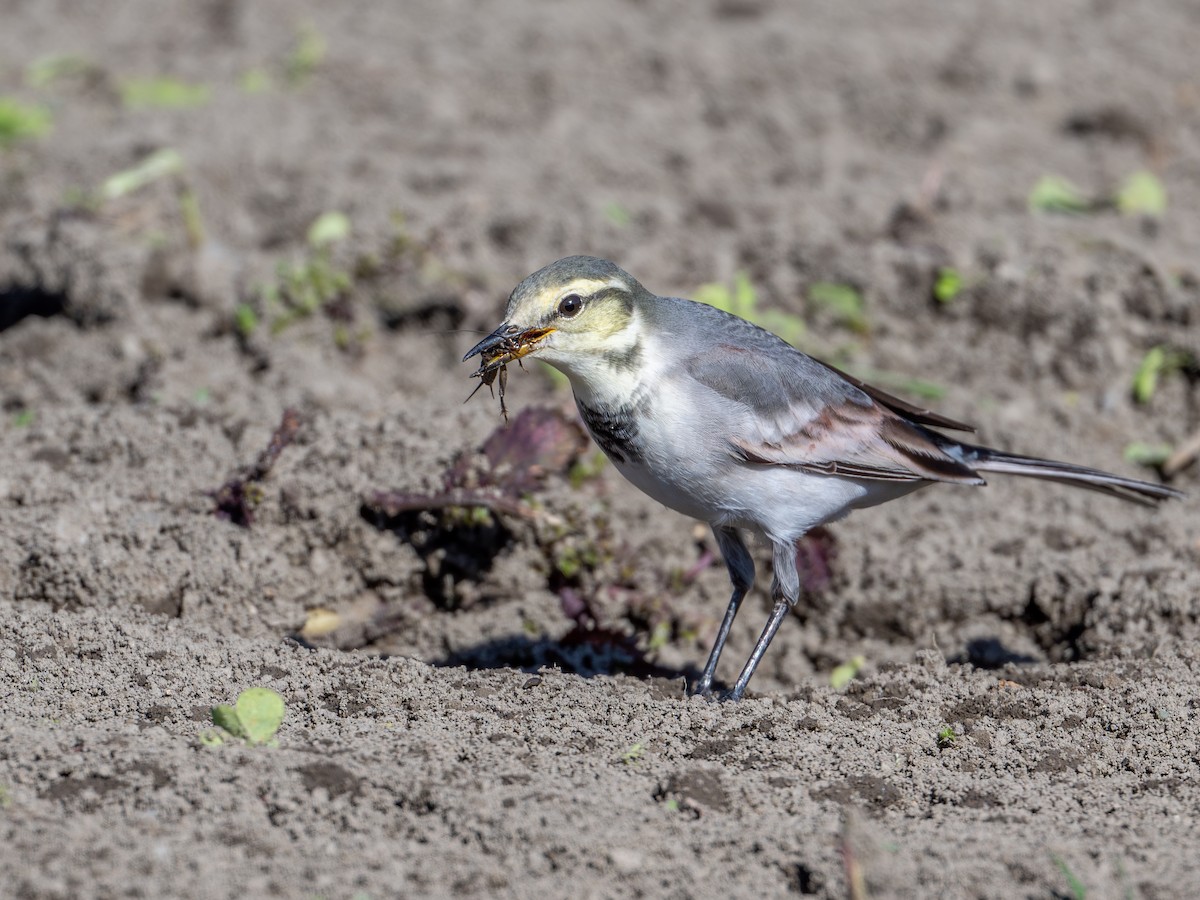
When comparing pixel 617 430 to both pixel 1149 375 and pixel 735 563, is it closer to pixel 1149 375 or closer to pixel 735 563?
pixel 735 563

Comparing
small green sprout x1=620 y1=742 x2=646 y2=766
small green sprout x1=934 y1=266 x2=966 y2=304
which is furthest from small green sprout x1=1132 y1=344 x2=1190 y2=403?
small green sprout x1=620 y1=742 x2=646 y2=766

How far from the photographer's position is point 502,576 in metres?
5.70

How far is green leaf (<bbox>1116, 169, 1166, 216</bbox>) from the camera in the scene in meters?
8.38

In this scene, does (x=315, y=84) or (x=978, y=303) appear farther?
(x=315, y=84)

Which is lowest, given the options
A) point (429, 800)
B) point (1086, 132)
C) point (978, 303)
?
point (429, 800)

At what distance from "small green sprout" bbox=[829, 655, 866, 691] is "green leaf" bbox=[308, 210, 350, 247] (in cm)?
368

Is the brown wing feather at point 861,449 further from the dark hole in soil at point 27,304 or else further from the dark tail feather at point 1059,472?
the dark hole in soil at point 27,304

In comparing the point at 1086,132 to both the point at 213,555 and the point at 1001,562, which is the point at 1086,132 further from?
the point at 213,555

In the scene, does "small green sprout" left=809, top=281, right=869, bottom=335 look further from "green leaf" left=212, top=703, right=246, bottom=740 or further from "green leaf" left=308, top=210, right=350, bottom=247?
"green leaf" left=212, top=703, right=246, bottom=740

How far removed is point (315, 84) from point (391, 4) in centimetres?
168

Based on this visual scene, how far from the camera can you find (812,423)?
509cm

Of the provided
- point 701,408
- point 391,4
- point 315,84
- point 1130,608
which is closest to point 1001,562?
point 1130,608

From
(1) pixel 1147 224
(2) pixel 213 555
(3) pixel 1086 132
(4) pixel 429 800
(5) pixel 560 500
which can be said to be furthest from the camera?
(3) pixel 1086 132

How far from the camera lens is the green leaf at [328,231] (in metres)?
7.63
